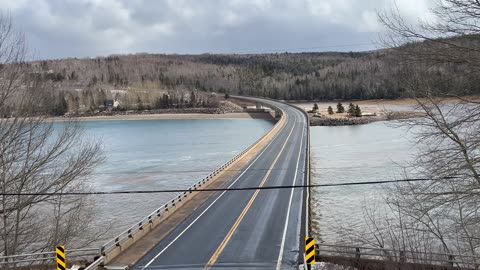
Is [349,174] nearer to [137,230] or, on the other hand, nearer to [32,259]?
[137,230]

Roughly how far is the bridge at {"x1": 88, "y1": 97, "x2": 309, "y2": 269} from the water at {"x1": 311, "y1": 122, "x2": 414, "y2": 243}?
195 cm

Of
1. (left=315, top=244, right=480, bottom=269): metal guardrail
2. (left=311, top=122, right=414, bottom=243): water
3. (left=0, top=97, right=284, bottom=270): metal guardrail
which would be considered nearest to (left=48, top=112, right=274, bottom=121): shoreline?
(left=311, top=122, right=414, bottom=243): water

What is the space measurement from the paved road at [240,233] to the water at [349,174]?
197cm

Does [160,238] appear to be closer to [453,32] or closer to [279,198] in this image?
[279,198]

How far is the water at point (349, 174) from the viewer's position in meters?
30.2

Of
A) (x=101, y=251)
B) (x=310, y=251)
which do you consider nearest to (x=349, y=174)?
(x=310, y=251)

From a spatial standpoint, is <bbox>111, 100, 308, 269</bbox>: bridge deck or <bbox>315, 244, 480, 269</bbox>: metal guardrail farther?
<bbox>111, 100, 308, 269</bbox>: bridge deck

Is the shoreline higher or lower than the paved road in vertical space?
higher

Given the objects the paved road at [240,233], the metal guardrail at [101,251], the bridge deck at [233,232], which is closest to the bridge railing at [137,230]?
the metal guardrail at [101,251]

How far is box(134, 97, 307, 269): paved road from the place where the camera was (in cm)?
2042

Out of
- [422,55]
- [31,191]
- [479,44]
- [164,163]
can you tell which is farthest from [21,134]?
[164,163]

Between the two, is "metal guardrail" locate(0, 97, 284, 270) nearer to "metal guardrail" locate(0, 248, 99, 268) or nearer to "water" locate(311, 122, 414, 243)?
"metal guardrail" locate(0, 248, 99, 268)

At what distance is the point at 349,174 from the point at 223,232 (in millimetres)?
23539

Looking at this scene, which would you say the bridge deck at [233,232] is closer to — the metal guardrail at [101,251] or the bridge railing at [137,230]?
the bridge railing at [137,230]
